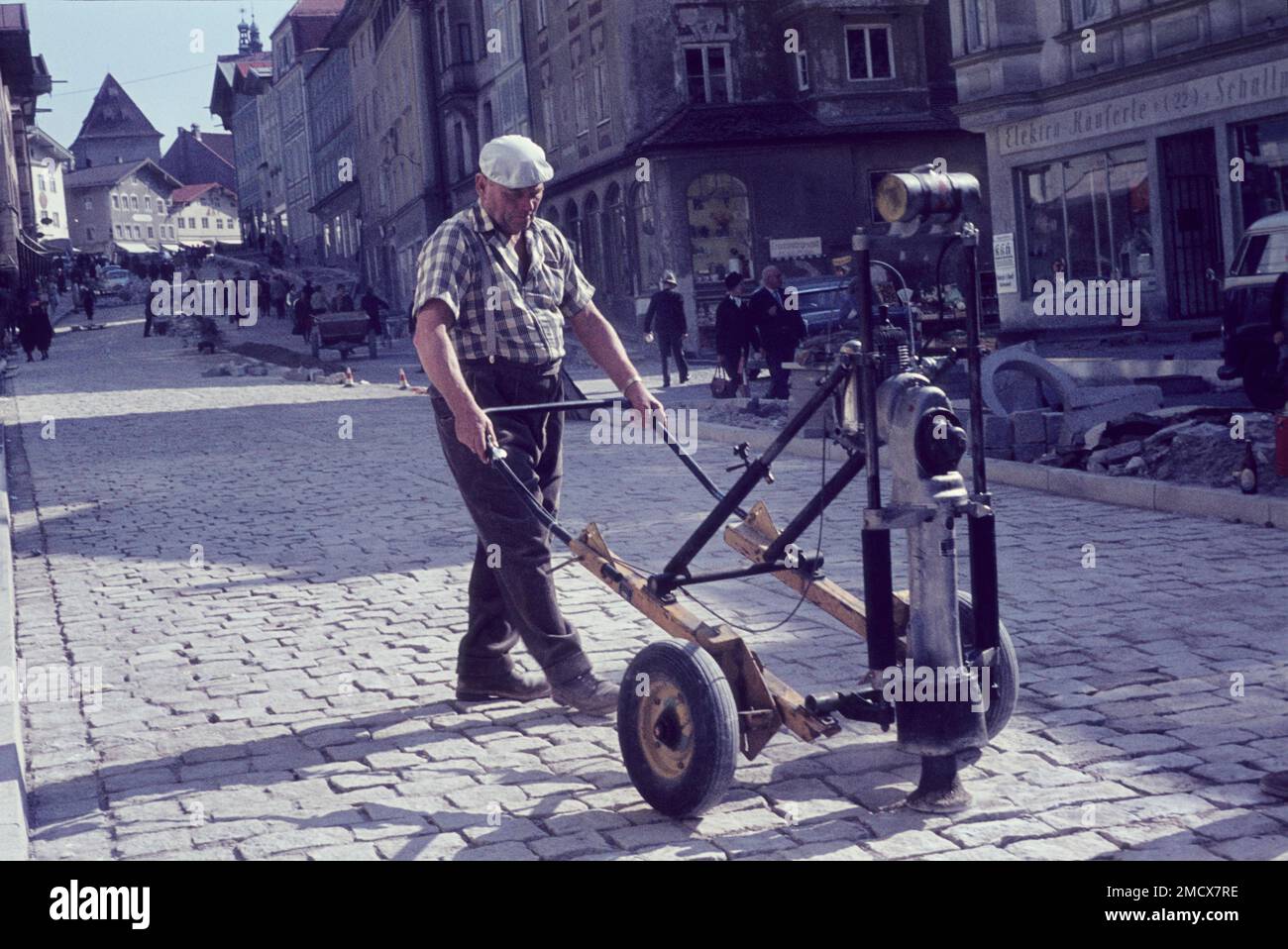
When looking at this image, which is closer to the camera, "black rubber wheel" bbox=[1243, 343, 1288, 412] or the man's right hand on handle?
the man's right hand on handle

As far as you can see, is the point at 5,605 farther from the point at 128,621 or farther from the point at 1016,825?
the point at 1016,825

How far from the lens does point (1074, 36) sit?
2662 centimetres

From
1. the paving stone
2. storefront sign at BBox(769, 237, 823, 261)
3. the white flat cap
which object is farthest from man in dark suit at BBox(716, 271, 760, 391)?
storefront sign at BBox(769, 237, 823, 261)

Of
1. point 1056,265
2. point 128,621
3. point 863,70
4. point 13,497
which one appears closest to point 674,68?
point 863,70

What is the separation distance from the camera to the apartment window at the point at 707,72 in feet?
133

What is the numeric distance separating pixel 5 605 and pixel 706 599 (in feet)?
11.0

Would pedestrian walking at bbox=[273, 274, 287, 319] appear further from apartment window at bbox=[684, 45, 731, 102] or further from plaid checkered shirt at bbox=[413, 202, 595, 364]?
plaid checkered shirt at bbox=[413, 202, 595, 364]

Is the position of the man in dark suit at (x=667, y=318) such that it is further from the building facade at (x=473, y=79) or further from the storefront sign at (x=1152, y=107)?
the building facade at (x=473, y=79)

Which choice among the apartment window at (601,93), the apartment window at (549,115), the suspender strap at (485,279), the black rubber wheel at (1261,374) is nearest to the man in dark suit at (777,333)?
the black rubber wheel at (1261,374)

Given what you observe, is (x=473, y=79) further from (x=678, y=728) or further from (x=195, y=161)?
(x=195, y=161)

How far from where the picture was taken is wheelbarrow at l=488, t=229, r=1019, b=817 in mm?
4531

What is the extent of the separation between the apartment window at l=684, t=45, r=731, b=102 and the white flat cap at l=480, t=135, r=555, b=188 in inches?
1404

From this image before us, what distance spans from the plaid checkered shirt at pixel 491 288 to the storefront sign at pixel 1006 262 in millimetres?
24748

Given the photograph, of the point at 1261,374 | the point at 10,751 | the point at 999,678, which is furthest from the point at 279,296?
the point at 999,678
